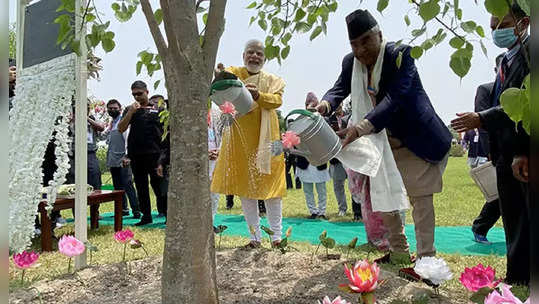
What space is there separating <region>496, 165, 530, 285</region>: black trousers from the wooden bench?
11.2 ft

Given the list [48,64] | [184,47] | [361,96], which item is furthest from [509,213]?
[48,64]

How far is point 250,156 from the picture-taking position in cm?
312

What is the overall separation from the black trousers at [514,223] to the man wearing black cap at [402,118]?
345 millimetres

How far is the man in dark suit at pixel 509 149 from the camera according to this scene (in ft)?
7.47

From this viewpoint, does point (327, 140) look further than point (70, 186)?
No

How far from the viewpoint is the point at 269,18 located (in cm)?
251

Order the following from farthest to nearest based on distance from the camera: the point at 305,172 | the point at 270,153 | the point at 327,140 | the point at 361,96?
the point at 305,172 → the point at 270,153 → the point at 361,96 → the point at 327,140

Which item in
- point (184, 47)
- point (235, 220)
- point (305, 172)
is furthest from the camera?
point (305, 172)

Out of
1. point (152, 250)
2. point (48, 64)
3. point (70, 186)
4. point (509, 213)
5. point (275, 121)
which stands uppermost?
point (48, 64)

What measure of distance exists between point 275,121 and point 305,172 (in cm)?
300

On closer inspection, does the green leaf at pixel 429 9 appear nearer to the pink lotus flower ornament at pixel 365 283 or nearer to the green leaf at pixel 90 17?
the pink lotus flower ornament at pixel 365 283

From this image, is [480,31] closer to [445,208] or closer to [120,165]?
[445,208]

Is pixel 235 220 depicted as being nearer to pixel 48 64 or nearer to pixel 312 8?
pixel 48 64

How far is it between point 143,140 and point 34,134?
2.66 meters
